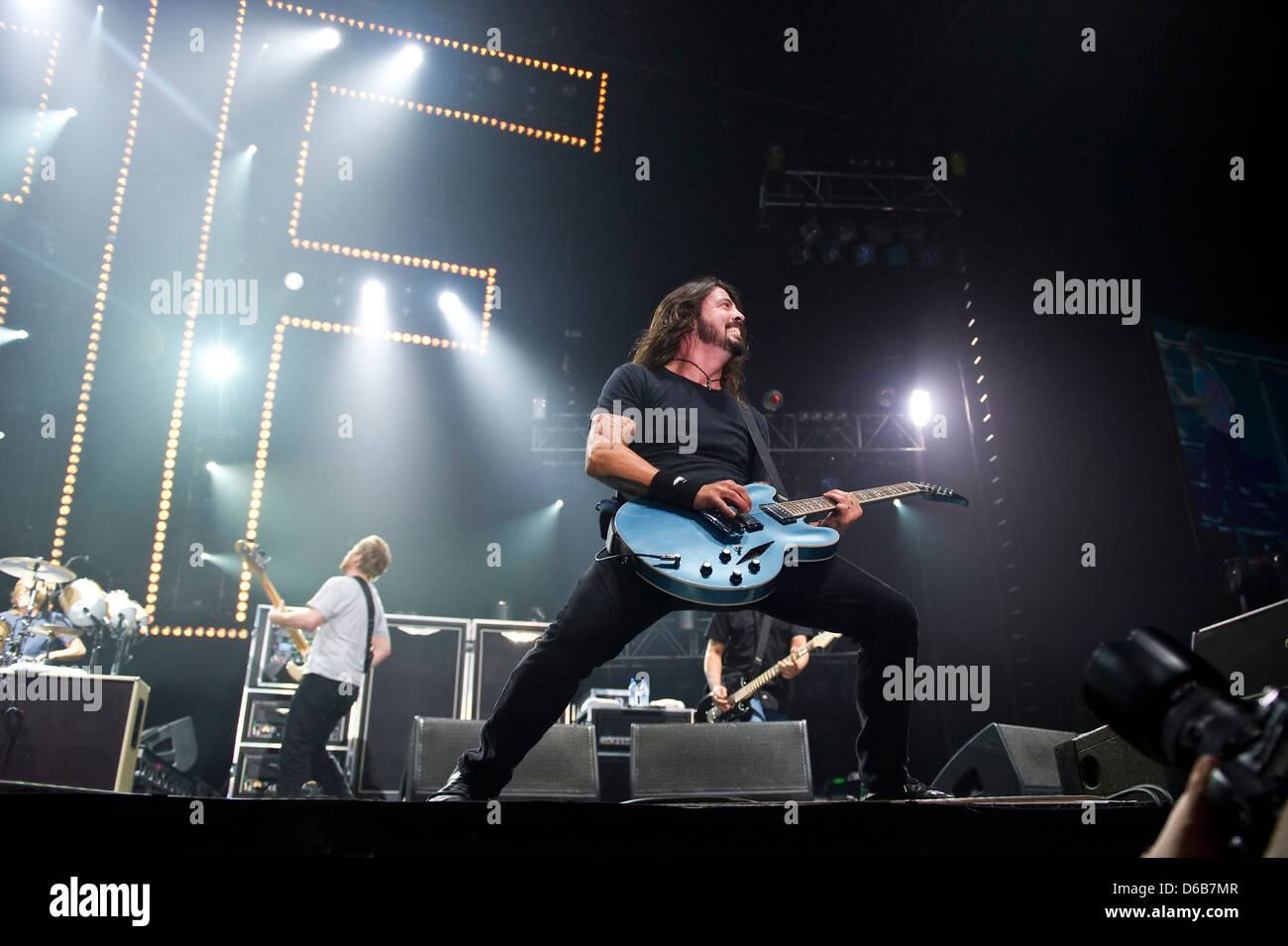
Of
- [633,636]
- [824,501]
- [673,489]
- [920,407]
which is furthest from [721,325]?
[920,407]

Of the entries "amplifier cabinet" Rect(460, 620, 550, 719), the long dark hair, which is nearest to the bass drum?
"amplifier cabinet" Rect(460, 620, 550, 719)

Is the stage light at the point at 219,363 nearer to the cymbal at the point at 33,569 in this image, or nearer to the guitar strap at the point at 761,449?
the cymbal at the point at 33,569

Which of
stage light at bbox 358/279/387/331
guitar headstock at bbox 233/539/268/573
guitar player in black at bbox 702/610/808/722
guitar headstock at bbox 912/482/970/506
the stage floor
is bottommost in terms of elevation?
the stage floor

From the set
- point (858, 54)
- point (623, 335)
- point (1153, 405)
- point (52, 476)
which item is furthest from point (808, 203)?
point (52, 476)

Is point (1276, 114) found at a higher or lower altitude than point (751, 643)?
higher

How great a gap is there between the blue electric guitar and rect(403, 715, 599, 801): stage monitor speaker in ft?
4.79

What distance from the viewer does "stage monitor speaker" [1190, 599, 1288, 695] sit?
8.62 ft

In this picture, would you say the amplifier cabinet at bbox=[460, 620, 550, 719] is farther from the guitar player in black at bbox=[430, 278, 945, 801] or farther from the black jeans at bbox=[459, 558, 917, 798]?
the black jeans at bbox=[459, 558, 917, 798]

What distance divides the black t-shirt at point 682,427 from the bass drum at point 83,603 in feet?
17.7

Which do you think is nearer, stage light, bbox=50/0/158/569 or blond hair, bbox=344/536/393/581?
blond hair, bbox=344/536/393/581

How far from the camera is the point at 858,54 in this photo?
8.80 metres

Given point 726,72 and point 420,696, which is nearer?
point 420,696

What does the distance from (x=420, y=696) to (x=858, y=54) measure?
7559 mm
